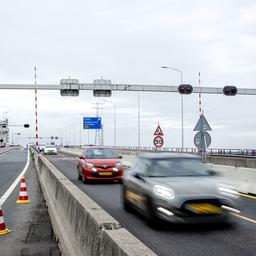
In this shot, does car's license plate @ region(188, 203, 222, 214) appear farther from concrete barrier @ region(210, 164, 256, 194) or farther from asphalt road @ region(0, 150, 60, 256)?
concrete barrier @ region(210, 164, 256, 194)

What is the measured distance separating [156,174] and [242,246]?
2638 mm

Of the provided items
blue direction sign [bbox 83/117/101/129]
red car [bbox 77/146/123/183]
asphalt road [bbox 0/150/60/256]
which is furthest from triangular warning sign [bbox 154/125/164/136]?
blue direction sign [bbox 83/117/101/129]

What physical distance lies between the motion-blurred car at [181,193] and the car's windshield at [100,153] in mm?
9171

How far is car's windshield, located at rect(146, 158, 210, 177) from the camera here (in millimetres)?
8953

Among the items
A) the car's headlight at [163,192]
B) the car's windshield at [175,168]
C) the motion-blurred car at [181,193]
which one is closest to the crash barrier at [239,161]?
the car's windshield at [175,168]

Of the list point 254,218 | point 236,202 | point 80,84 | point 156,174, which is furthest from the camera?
point 80,84

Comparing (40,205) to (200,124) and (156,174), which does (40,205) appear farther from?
(200,124)

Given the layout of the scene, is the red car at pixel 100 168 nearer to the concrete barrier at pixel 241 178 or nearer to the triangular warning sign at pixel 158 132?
the concrete barrier at pixel 241 178

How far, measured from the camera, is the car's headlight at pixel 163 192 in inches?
308

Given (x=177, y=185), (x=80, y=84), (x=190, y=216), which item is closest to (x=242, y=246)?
(x=190, y=216)

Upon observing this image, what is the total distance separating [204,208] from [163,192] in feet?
2.68

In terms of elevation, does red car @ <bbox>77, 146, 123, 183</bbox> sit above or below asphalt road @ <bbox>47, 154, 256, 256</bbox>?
above

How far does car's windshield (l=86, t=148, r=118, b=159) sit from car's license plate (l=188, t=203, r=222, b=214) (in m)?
10.9

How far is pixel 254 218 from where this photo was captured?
31.3ft
